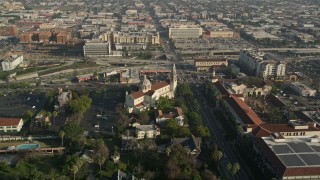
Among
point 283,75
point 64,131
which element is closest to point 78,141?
point 64,131

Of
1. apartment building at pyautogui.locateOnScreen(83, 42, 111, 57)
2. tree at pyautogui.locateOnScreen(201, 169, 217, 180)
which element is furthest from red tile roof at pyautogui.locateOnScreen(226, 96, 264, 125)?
apartment building at pyautogui.locateOnScreen(83, 42, 111, 57)

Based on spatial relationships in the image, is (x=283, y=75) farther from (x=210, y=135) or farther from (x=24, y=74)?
(x=24, y=74)

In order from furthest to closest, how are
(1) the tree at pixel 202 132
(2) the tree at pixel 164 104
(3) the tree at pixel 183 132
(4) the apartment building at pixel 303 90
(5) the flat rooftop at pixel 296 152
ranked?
(4) the apartment building at pixel 303 90
(2) the tree at pixel 164 104
(1) the tree at pixel 202 132
(3) the tree at pixel 183 132
(5) the flat rooftop at pixel 296 152

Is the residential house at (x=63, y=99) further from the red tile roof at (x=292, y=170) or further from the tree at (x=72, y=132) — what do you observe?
the red tile roof at (x=292, y=170)

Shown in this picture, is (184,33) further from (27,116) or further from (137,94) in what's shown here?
(27,116)

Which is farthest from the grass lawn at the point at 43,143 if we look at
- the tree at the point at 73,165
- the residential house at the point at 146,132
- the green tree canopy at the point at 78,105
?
the residential house at the point at 146,132

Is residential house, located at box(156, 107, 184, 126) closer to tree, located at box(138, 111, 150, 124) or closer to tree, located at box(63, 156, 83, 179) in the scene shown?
tree, located at box(138, 111, 150, 124)

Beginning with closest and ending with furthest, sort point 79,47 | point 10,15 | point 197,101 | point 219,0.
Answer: point 197,101, point 79,47, point 10,15, point 219,0
